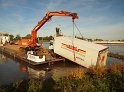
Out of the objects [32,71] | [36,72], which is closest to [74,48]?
[36,72]

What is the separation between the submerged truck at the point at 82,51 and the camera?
20.5 metres

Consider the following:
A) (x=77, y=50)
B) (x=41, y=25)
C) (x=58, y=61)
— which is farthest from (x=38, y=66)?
(x=41, y=25)

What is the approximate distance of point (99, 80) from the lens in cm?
1218

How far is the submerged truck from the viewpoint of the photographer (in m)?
20.5

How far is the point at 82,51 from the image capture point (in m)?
21.9

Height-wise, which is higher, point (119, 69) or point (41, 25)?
point (41, 25)

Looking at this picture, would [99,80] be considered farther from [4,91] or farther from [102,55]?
[102,55]

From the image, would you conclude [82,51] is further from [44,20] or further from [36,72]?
[44,20]

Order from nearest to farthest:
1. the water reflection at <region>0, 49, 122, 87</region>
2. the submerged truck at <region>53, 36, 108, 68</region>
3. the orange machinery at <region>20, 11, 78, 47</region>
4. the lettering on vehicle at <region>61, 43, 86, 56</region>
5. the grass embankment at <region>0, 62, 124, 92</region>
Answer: the grass embankment at <region>0, 62, 124, 92</region>, the water reflection at <region>0, 49, 122, 87</region>, the submerged truck at <region>53, 36, 108, 68</region>, the lettering on vehicle at <region>61, 43, 86, 56</region>, the orange machinery at <region>20, 11, 78, 47</region>

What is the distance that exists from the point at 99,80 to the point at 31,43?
2025cm

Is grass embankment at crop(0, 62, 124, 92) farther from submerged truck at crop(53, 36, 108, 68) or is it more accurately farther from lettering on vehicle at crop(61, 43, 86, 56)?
lettering on vehicle at crop(61, 43, 86, 56)

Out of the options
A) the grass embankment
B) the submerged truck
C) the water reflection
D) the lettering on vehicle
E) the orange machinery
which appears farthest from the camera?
the orange machinery

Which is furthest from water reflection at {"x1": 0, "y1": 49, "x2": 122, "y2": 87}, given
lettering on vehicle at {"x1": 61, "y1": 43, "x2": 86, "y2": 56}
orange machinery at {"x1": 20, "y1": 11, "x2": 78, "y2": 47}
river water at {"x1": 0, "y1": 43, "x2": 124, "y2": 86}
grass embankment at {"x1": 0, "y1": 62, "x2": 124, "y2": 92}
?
orange machinery at {"x1": 20, "y1": 11, "x2": 78, "y2": 47}

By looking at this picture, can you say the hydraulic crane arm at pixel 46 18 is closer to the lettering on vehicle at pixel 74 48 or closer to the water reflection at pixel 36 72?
the lettering on vehicle at pixel 74 48
